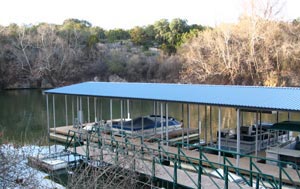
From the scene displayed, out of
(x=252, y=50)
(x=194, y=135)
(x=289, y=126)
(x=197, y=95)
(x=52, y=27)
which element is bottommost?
(x=194, y=135)

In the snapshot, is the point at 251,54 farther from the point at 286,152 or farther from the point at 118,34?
the point at 118,34

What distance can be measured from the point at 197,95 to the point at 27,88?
41407 mm

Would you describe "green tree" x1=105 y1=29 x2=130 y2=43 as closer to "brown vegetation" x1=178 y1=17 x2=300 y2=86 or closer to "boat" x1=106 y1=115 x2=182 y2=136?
"brown vegetation" x1=178 y1=17 x2=300 y2=86

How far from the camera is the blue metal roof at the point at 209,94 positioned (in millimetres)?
9930

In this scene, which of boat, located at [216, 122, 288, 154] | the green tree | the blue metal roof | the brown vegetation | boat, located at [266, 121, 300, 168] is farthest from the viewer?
the green tree

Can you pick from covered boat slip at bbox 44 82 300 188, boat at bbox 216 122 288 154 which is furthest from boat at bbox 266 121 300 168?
boat at bbox 216 122 288 154

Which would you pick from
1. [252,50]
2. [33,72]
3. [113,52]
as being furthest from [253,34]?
[33,72]

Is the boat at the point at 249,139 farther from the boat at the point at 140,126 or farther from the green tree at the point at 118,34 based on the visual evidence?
the green tree at the point at 118,34

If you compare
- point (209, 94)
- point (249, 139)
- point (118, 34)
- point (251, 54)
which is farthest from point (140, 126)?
point (118, 34)

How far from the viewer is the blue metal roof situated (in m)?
9.93

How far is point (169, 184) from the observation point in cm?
956

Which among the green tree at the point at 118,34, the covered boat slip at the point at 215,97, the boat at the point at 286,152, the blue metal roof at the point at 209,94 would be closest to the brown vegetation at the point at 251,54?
the covered boat slip at the point at 215,97

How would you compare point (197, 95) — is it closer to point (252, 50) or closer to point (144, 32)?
point (252, 50)

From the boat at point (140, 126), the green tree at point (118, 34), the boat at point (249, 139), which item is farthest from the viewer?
the green tree at point (118, 34)
